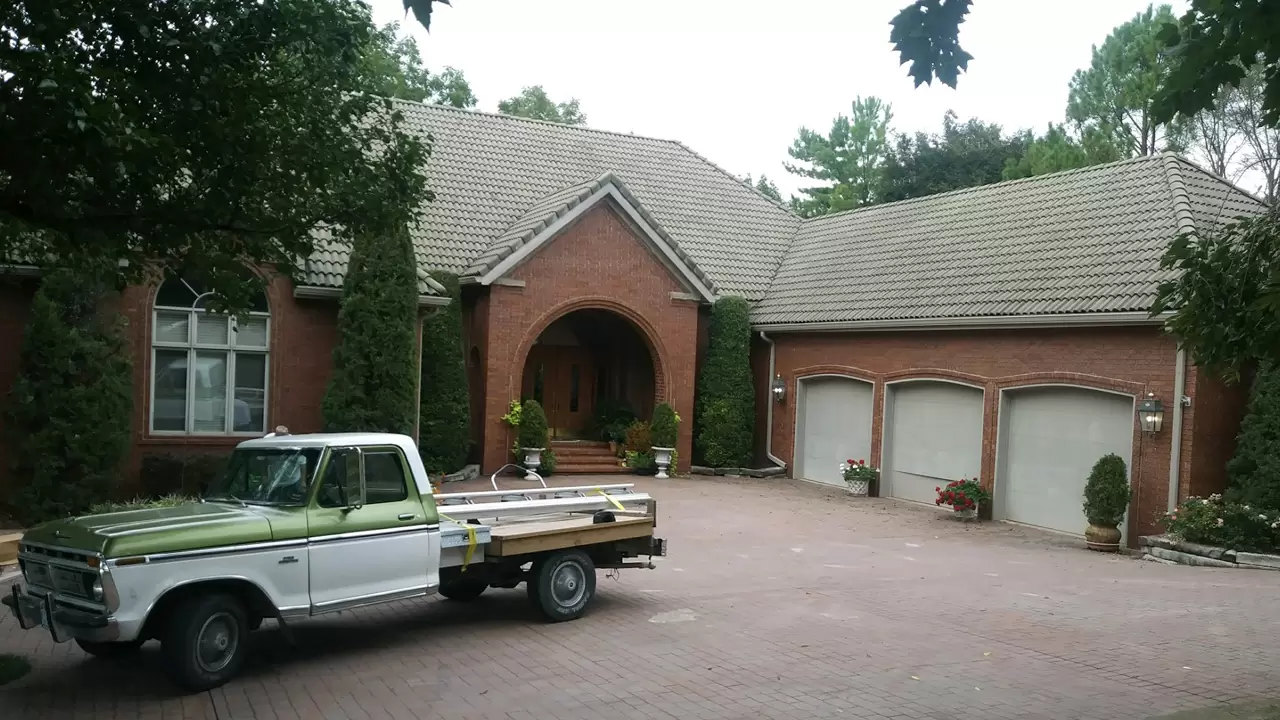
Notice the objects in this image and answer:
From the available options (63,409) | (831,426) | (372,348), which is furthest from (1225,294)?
(831,426)

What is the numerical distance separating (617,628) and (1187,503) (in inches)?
371

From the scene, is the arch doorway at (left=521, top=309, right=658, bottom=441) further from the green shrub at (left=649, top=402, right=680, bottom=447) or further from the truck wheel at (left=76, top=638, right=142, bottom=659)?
the truck wheel at (left=76, top=638, right=142, bottom=659)

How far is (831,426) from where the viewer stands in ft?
72.5

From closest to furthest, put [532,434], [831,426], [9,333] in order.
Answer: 1. [9,333]
2. [532,434]
3. [831,426]

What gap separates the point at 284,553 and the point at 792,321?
16.6 m

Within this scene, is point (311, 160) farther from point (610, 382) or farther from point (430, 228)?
point (610, 382)

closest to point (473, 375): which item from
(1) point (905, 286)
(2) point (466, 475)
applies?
(2) point (466, 475)

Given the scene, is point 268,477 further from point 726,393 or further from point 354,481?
point 726,393

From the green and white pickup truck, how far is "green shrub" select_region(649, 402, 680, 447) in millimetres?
12144

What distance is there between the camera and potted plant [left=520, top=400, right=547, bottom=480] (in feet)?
67.1

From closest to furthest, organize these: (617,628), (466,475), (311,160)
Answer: (311,160)
(617,628)
(466,475)

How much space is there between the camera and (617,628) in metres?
9.00

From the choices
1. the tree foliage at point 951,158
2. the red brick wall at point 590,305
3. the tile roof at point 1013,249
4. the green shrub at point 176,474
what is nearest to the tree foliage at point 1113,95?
the tree foliage at point 951,158

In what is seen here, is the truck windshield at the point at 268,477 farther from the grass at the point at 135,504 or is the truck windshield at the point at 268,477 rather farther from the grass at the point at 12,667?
the grass at the point at 135,504
